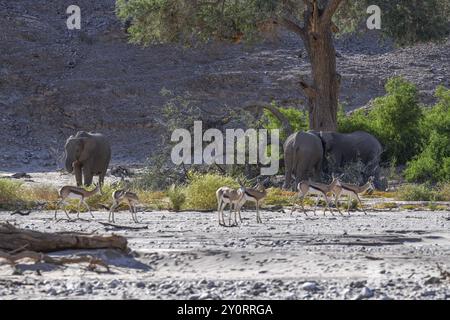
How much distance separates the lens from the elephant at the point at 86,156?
97.2ft

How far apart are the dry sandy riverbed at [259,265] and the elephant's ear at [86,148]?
11251 millimetres

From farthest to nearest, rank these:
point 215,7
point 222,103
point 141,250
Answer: point 222,103
point 215,7
point 141,250

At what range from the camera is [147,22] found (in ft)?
105

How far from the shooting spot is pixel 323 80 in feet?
102

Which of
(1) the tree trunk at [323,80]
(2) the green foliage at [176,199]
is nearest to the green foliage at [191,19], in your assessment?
(1) the tree trunk at [323,80]

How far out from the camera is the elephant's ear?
29.8 m

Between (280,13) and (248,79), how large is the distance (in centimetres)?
1923

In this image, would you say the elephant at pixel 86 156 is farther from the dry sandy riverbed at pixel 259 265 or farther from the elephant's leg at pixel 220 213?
the dry sandy riverbed at pixel 259 265

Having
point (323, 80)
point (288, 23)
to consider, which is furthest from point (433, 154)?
point (288, 23)

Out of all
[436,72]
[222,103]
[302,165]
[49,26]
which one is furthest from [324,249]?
[49,26]

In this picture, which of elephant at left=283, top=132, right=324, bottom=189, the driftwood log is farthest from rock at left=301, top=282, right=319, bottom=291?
elephant at left=283, top=132, right=324, bottom=189

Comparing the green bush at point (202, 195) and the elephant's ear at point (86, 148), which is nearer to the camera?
the green bush at point (202, 195)

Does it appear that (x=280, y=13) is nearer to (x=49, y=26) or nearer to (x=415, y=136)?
(x=415, y=136)

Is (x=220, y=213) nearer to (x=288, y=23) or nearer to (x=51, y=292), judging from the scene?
(x=51, y=292)
